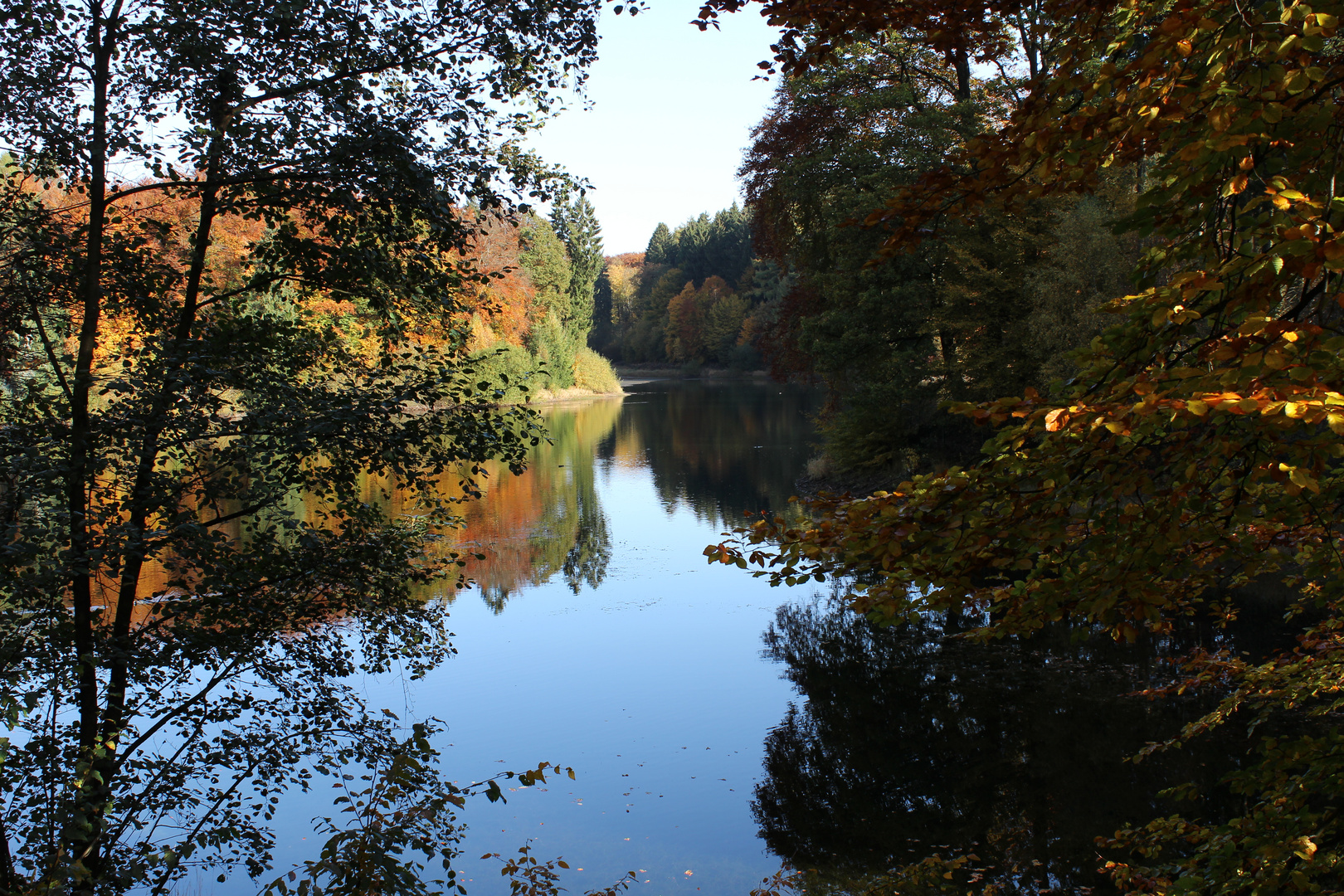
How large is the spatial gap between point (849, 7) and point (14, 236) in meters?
4.98

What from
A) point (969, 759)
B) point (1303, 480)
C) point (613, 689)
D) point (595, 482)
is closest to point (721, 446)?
point (595, 482)

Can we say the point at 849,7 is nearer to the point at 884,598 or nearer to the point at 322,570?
the point at 884,598

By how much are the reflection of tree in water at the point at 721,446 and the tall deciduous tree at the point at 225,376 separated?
50.8 ft

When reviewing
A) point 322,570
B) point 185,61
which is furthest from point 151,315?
point 322,570

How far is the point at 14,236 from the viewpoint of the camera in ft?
17.5

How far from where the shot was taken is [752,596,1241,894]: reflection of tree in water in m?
7.38

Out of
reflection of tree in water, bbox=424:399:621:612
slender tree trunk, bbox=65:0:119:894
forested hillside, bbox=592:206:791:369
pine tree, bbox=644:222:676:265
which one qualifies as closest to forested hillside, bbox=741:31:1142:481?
reflection of tree in water, bbox=424:399:621:612

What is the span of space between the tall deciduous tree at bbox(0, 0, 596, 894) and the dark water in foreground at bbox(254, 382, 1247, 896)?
3.09 m

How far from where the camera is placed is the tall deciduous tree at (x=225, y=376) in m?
4.68

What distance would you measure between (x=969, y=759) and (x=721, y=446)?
81.1 feet

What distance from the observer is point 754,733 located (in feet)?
32.8

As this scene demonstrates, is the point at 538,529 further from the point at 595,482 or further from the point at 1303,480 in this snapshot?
the point at 1303,480

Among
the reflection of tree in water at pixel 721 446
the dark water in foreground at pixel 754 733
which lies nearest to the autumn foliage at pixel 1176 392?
the dark water in foreground at pixel 754 733

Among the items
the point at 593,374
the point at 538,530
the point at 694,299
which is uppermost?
the point at 694,299
